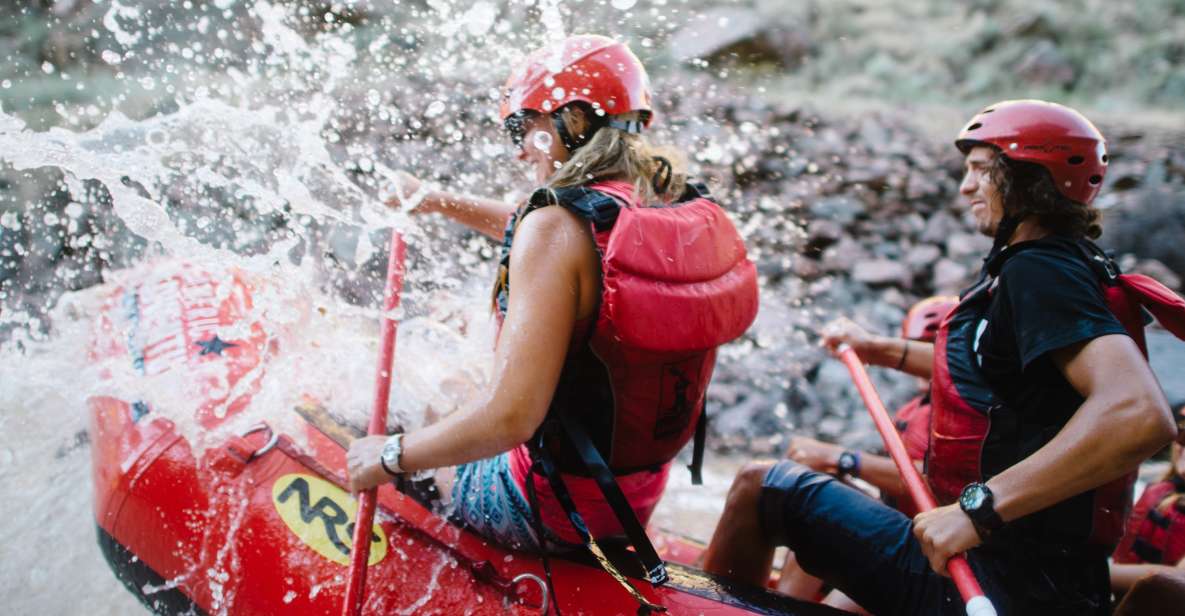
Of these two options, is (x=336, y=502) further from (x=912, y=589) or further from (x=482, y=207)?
(x=912, y=589)

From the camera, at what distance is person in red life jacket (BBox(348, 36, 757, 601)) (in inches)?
80.8

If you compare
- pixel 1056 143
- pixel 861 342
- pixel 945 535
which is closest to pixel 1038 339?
pixel 945 535

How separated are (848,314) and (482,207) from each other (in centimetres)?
586

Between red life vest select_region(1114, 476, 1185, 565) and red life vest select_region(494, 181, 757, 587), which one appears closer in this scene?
red life vest select_region(494, 181, 757, 587)

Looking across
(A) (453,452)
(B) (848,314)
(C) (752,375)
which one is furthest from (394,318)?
(B) (848,314)

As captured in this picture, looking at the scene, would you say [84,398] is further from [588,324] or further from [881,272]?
[881,272]

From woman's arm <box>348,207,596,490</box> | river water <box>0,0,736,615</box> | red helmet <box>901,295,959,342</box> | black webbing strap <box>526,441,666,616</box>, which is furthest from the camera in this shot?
red helmet <box>901,295,959,342</box>

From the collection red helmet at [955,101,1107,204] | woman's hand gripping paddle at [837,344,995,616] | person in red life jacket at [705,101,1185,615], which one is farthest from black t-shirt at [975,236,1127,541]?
red helmet at [955,101,1107,204]

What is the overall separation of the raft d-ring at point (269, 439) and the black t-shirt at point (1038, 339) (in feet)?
7.67

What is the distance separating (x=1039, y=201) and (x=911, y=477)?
37.0 inches

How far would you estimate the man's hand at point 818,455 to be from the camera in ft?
11.1

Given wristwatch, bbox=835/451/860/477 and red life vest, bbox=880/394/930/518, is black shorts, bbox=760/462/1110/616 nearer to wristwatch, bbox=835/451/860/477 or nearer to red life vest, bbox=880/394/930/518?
wristwatch, bbox=835/451/860/477

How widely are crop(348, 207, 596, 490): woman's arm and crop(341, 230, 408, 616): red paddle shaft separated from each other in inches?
13.6

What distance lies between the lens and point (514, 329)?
201cm
